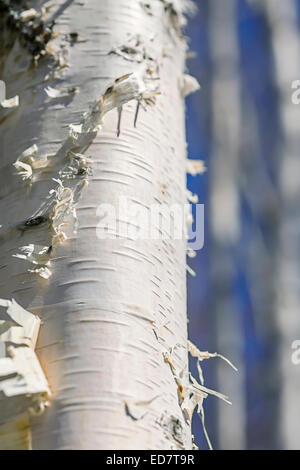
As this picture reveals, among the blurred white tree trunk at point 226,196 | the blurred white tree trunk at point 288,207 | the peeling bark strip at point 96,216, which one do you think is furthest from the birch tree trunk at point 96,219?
the blurred white tree trunk at point 226,196

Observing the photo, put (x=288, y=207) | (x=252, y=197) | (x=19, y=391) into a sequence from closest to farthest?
(x=19, y=391) < (x=288, y=207) < (x=252, y=197)

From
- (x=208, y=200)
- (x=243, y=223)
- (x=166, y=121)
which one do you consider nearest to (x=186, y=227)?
(x=166, y=121)

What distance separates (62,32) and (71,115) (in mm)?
120

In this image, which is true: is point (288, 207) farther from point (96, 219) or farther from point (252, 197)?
point (96, 219)

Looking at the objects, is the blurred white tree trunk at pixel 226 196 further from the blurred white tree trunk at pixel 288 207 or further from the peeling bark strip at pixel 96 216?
the peeling bark strip at pixel 96 216

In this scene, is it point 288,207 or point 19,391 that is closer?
point 19,391

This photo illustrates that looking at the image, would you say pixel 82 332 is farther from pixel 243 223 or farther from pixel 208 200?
pixel 243 223

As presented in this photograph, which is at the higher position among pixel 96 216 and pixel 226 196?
pixel 226 196

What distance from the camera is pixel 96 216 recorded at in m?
0.71

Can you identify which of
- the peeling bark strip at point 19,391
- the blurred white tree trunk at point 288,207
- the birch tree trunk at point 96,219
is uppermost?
the blurred white tree trunk at point 288,207

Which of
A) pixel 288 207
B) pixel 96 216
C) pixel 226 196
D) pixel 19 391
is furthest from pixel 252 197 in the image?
pixel 19 391

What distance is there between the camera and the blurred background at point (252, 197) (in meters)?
3.22

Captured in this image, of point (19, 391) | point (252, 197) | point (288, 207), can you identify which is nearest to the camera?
point (19, 391)
